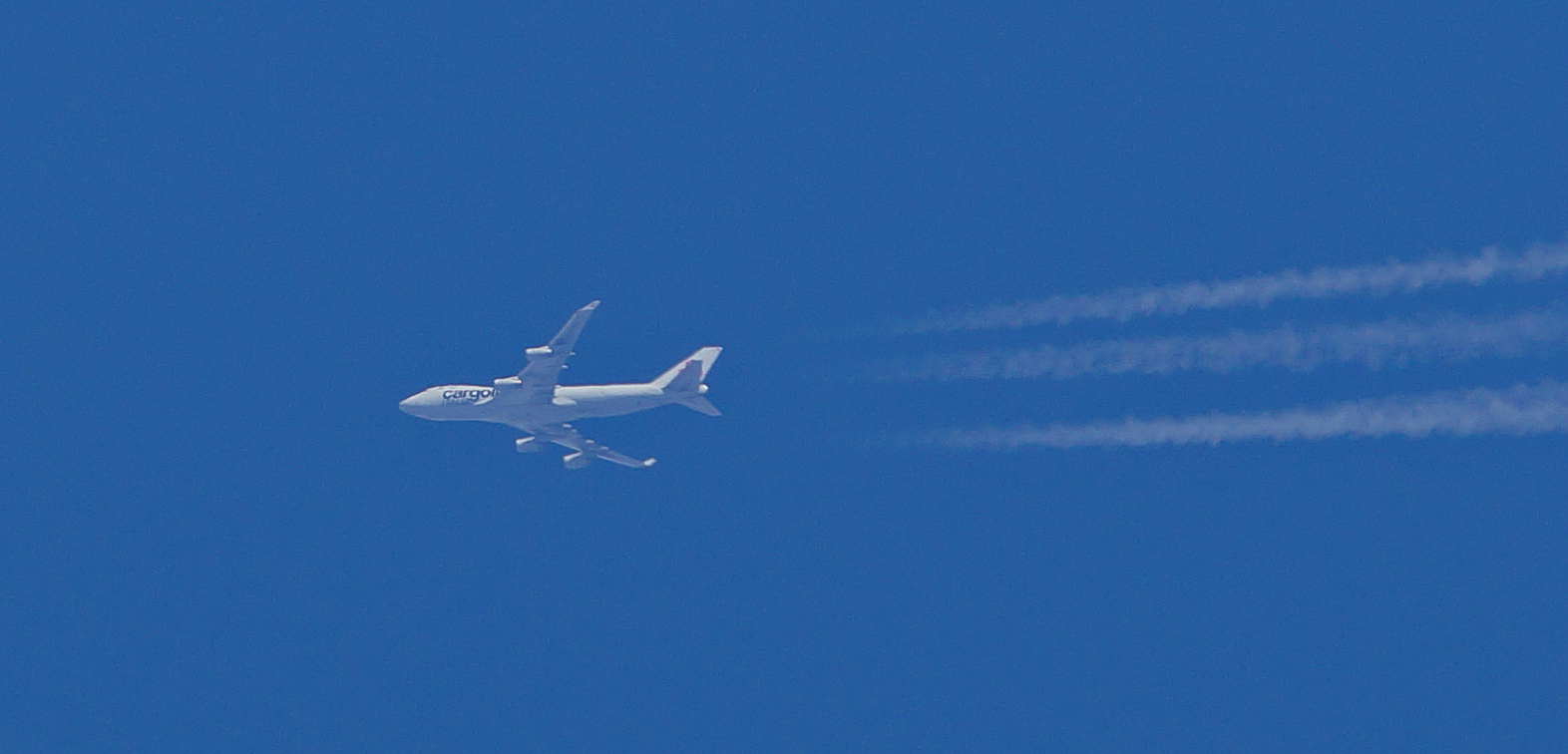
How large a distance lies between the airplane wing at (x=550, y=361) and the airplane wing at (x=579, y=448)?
3.02 meters

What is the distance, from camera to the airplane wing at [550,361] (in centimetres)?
8112

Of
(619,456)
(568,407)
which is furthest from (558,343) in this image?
(619,456)

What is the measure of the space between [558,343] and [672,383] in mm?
3532

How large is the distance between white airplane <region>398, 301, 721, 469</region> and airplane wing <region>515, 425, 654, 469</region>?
7.65ft

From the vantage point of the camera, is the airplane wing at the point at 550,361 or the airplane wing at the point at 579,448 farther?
the airplane wing at the point at 579,448

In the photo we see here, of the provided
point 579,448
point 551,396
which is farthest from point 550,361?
point 579,448

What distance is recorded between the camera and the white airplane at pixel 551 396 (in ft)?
269

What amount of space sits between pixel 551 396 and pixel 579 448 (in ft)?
17.9

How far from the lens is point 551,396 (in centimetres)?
8281

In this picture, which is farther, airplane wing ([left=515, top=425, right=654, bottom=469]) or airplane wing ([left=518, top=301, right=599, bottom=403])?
airplane wing ([left=515, top=425, right=654, bottom=469])

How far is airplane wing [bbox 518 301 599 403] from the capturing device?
266 ft

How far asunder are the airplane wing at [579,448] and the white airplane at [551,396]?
91.8 inches

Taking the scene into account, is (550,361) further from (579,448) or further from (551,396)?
(579,448)

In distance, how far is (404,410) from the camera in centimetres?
8381
